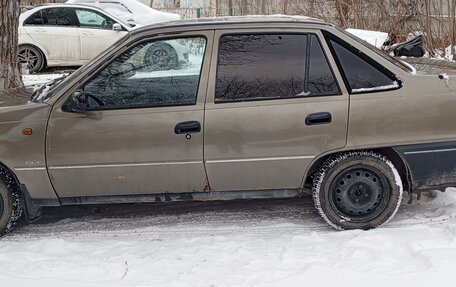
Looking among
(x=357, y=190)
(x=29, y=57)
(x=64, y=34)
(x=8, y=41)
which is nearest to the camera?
(x=357, y=190)

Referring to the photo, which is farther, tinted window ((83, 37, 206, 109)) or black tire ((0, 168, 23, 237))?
black tire ((0, 168, 23, 237))

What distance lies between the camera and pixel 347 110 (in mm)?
3908

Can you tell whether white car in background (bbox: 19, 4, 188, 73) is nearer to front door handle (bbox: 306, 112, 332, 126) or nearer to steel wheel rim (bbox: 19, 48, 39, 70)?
steel wheel rim (bbox: 19, 48, 39, 70)

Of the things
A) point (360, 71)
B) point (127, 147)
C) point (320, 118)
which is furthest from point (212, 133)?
point (360, 71)

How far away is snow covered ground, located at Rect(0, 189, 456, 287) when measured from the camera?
340 cm

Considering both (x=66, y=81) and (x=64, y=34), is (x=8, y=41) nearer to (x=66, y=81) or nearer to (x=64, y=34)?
(x=66, y=81)

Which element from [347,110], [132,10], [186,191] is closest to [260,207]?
[186,191]

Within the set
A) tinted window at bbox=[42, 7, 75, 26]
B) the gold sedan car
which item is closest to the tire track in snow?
the gold sedan car

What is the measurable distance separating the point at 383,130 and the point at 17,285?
9.59 ft

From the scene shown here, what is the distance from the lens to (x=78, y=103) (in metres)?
3.91

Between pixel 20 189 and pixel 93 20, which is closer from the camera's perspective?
pixel 20 189

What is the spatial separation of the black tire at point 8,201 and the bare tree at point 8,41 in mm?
2607

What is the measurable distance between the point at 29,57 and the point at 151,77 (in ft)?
28.1

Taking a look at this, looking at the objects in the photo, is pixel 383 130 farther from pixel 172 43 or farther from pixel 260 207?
pixel 172 43
